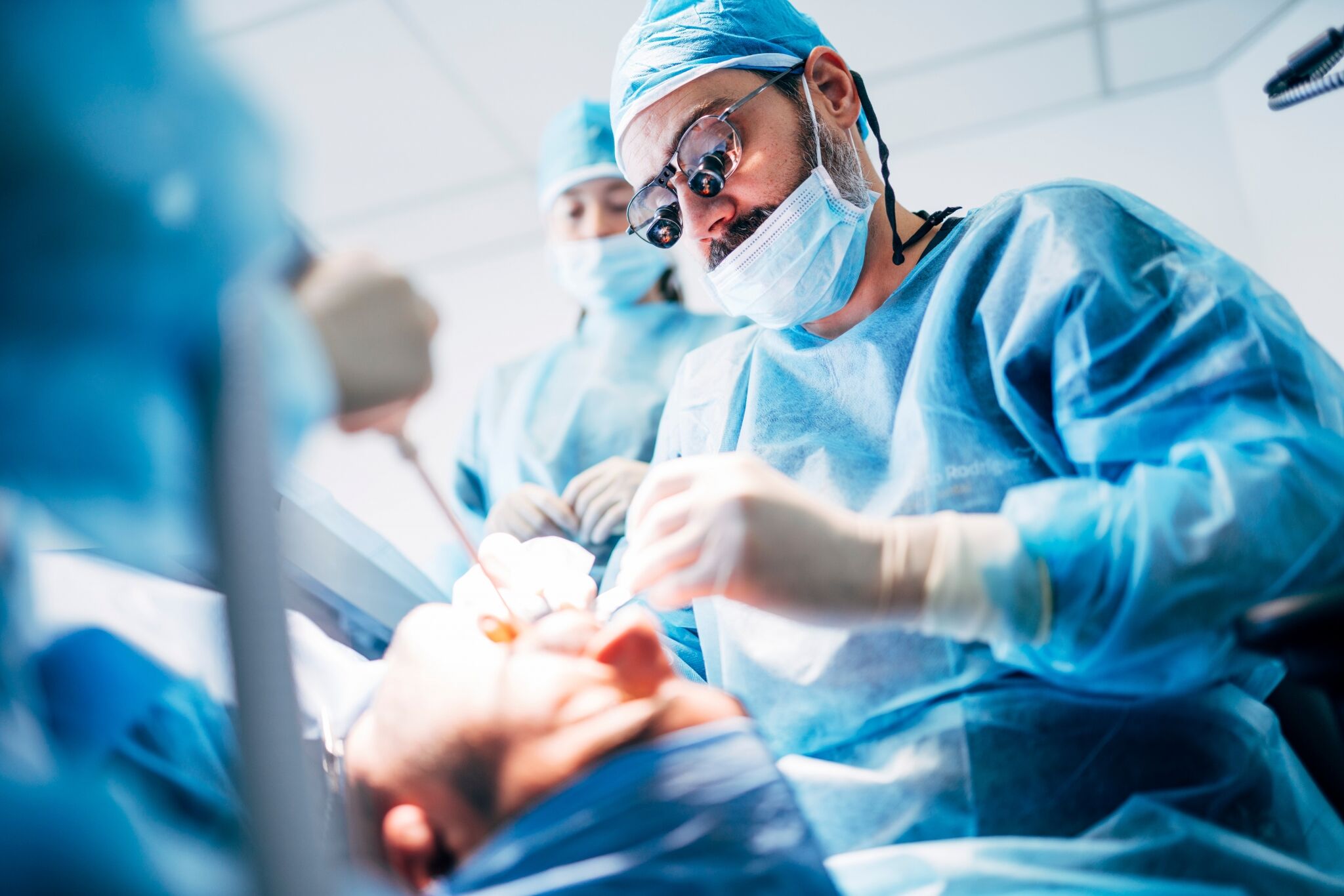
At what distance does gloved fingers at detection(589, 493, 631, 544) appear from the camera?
5.86ft

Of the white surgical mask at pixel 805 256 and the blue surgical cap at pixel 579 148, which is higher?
the blue surgical cap at pixel 579 148

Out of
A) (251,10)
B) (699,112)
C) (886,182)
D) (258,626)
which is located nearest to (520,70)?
(251,10)

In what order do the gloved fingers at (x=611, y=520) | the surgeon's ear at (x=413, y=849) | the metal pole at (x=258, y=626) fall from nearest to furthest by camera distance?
the metal pole at (x=258, y=626) → the surgeon's ear at (x=413, y=849) → the gloved fingers at (x=611, y=520)

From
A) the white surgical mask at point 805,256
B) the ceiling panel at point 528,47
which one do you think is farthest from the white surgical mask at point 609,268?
the white surgical mask at point 805,256

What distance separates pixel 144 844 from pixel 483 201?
2.92 metres

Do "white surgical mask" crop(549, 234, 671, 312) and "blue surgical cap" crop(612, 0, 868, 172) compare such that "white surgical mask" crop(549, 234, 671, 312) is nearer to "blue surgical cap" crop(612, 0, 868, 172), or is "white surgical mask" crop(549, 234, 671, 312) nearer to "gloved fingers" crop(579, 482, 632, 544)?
"gloved fingers" crop(579, 482, 632, 544)

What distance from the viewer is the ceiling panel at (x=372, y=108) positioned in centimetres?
235

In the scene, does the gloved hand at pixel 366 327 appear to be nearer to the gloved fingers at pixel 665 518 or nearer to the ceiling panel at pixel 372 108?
the gloved fingers at pixel 665 518

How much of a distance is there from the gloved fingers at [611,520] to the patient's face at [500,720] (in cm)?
83

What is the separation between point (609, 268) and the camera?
2.28 metres

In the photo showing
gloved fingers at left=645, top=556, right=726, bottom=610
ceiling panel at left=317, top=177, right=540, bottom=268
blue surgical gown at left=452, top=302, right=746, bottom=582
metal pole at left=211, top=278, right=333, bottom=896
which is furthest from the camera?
ceiling panel at left=317, top=177, right=540, bottom=268

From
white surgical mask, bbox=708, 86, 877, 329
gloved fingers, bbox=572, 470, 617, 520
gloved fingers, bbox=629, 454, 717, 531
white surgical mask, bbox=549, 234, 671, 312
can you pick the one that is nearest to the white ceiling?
Answer: white surgical mask, bbox=549, 234, 671, 312

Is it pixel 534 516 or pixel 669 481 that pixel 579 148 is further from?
pixel 669 481

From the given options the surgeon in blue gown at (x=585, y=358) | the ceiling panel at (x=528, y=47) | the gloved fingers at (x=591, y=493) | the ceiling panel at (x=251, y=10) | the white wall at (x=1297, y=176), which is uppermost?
→ the ceiling panel at (x=251, y=10)
